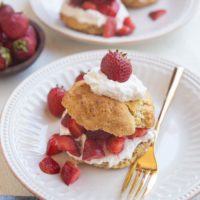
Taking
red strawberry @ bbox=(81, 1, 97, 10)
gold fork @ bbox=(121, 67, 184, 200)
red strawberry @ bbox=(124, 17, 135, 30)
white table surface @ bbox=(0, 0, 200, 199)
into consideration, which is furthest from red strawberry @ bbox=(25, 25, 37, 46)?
gold fork @ bbox=(121, 67, 184, 200)

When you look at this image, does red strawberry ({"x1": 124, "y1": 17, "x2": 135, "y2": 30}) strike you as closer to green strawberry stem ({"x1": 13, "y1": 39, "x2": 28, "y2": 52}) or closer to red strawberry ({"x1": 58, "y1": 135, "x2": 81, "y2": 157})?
green strawberry stem ({"x1": 13, "y1": 39, "x2": 28, "y2": 52})

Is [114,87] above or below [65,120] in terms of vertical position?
above

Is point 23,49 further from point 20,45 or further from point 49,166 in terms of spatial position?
point 49,166

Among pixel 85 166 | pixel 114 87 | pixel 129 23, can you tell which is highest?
pixel 114 87

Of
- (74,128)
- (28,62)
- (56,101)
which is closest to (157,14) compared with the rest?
(28,62)

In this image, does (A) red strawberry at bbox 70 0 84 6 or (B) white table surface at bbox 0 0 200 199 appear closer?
(B) white table surface at bbox 0 0 200 199

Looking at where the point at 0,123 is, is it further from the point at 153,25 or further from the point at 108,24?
the point at 153,25
